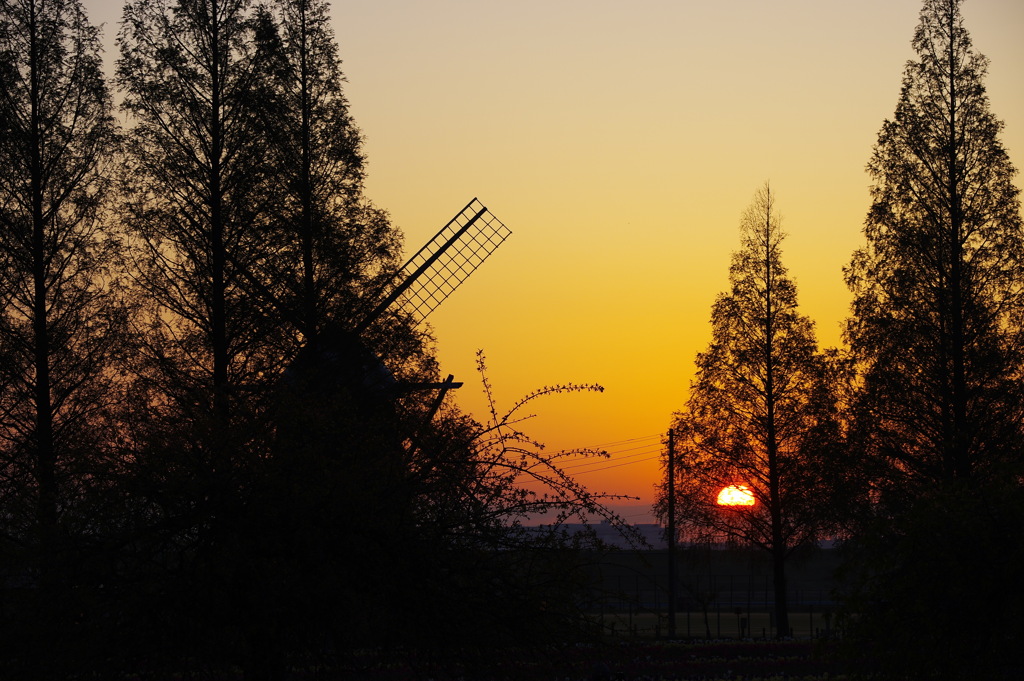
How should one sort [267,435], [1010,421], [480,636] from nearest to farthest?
[480,636], [267,435], [1010,421]

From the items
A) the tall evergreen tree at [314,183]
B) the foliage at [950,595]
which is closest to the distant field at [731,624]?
the tall evergreen tree at [314,183]

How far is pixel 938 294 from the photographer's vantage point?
28.8 m

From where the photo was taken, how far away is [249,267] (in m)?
24.6

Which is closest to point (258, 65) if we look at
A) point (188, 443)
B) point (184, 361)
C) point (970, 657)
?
point (184, 361)

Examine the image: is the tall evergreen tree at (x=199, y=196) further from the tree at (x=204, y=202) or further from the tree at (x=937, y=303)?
the tree at (x=937, y=303)

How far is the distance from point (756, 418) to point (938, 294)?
32.1 ft

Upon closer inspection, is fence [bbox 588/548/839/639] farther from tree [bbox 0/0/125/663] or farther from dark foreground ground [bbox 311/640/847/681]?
tree [bbox 0/0/125/663]

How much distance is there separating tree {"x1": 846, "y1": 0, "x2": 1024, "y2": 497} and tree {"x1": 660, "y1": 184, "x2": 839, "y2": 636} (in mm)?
7266

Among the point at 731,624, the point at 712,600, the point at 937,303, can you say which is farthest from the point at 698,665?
the point at 712,600

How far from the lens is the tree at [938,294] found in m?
27.9

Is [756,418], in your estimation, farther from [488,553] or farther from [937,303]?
[488,553]

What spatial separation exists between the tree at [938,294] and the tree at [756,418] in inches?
286

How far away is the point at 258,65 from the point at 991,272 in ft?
63.2

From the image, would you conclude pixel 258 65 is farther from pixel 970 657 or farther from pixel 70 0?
pixel 970 657
